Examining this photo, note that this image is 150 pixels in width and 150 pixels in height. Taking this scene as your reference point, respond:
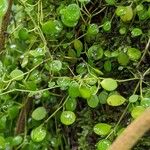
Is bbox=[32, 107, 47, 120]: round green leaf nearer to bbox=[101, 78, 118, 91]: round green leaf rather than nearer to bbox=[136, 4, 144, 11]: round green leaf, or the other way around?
bbox=[101, 78, 118, 91]: round green leaf

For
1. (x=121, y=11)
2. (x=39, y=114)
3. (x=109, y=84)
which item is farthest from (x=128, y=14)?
(x=39, y=114)

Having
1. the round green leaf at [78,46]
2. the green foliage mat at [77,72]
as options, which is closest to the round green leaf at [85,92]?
the green foliage mat at [77,72]

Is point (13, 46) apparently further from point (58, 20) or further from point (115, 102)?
point (115, 102)

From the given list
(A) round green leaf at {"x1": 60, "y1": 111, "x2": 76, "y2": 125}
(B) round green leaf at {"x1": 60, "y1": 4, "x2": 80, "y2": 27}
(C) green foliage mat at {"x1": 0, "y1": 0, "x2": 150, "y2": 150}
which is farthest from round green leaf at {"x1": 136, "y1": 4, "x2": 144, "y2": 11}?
(A) round green leaf at {"x1": 60, "y1": 111, "x2": 76, "y2": 125}

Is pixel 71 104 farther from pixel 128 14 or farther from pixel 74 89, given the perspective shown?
pixel 128 14

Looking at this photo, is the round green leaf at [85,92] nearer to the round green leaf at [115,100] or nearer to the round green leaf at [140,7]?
the round green leaf at [115,100]

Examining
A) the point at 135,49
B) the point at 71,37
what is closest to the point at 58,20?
the point at 71,37

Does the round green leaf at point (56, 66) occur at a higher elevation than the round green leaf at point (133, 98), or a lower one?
higher
